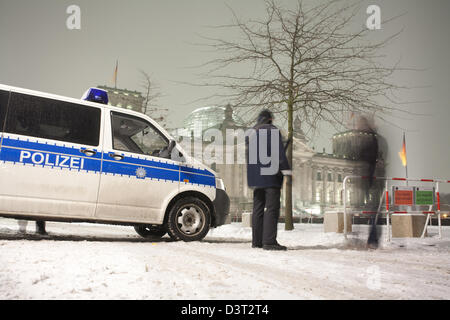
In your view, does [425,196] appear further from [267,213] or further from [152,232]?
[152,232]

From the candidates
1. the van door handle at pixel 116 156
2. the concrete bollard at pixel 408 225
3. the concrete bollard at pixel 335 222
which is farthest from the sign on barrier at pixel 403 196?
the van door handle at pixel 116 156

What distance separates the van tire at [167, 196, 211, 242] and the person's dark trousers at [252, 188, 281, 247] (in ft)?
2.95

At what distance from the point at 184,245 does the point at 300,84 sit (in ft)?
26.1

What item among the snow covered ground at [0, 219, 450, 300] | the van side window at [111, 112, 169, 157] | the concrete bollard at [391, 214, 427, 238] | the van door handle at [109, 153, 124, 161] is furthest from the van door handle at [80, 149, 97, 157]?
the concrete bollard at [391, 214, 427, 238]

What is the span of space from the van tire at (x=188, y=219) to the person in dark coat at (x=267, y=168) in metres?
1.01

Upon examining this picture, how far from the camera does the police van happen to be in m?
5.28

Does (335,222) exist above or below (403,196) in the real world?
below

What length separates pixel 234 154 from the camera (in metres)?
58.8

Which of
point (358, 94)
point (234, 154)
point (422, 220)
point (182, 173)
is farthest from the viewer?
point (234, 154)

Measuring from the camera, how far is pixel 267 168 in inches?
228

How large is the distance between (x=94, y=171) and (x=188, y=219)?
1.68 m

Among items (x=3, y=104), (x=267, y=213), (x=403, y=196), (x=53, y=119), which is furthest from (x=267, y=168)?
(x=403, y=196)
